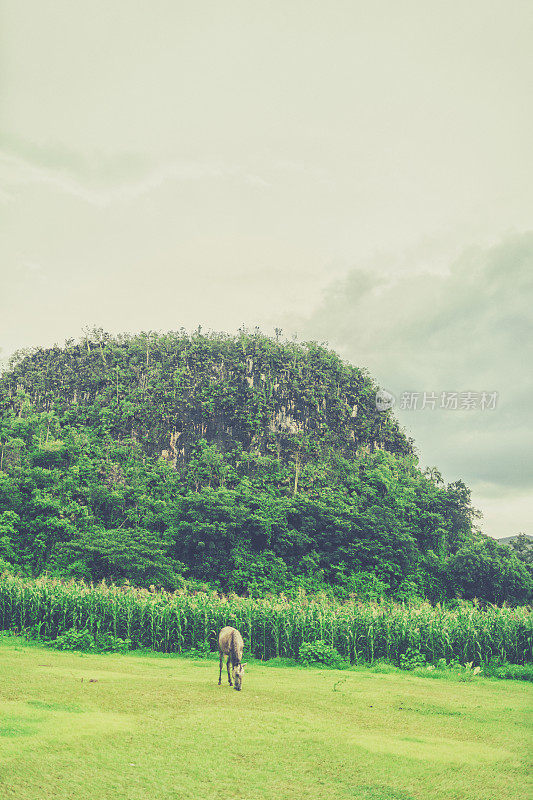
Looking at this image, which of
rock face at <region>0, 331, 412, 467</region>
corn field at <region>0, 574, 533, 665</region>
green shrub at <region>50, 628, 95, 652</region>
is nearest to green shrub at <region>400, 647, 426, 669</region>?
corn field at <region>0, 574, 533, 665</region>

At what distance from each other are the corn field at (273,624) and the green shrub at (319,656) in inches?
12.8

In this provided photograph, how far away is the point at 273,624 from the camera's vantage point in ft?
41.8

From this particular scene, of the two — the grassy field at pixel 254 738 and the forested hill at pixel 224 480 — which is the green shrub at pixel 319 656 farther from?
the forested hill at pixel 224 480

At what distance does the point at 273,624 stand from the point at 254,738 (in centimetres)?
667

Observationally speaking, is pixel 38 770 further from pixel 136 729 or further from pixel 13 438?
pixel 13 438

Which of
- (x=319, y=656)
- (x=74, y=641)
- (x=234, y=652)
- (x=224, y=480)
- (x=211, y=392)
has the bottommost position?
(x=74, y=641)

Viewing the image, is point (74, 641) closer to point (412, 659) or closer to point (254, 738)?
point (412, 659)

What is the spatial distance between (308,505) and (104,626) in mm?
16158

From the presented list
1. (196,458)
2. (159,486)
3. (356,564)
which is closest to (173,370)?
(196,458)

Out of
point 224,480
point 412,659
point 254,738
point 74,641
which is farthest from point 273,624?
point 224,480

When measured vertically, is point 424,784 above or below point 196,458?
below

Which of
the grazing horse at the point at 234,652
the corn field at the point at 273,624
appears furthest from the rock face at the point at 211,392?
the grazing horse at the point at 234,652

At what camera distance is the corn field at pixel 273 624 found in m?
12.2

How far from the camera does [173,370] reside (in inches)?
1515
